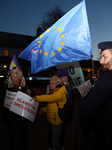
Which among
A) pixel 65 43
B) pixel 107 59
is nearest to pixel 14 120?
pixel 65 43

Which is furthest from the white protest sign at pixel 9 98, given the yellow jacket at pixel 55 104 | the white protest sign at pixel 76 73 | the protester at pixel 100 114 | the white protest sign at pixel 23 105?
the white protest sign at pixel 76 73

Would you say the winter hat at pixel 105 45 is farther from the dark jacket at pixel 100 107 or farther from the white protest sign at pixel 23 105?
the white protest sign at pixel 23 105

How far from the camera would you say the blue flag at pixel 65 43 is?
2930mm

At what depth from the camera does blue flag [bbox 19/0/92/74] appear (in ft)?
9.61

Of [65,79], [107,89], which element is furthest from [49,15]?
[107,89]

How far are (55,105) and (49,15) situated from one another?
81.2 feet

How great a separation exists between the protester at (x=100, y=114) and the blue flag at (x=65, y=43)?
159cm

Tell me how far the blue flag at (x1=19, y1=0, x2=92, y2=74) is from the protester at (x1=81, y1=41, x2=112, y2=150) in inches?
62.5

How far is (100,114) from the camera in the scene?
1.42 m

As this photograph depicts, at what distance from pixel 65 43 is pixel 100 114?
207 centimetres

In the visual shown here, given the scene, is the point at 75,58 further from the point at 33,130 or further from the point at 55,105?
the point at 33,130

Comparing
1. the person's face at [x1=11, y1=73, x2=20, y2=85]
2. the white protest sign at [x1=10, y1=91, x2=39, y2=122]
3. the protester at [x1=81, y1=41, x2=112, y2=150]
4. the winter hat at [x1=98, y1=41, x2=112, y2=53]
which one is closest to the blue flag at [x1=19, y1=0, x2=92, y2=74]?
the person's face at [x1=11, y1=73, x2=20, y2=85]

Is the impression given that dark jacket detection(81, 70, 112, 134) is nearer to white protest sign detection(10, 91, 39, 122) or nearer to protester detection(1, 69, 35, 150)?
white protest sign detection(10, 91, 39, 122)

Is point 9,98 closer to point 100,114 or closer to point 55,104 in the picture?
point 55,104
